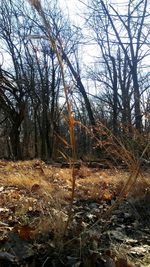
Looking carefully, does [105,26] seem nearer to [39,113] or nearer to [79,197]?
[39,113]

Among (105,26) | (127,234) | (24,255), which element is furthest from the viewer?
(105,26)

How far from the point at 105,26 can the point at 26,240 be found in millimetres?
16362

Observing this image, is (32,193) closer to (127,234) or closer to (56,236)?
(127,234)

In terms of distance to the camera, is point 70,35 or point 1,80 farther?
point 70,35

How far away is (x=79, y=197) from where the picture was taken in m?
4.67

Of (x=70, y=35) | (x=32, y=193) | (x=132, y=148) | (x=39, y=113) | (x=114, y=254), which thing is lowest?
(x=114, y=254)

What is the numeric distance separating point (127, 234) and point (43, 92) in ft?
63.6

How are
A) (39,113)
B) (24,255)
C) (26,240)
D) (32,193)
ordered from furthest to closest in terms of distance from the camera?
(39,113)
(32,193)
(26,240)
(24,255)

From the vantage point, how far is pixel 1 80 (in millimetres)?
18484

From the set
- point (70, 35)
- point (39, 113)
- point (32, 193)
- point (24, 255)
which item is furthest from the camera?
point (39, 113)

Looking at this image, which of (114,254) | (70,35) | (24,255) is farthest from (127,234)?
(70,35)

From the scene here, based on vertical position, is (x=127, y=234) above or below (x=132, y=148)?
below

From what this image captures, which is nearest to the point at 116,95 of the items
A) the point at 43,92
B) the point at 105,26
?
the point at 43,92

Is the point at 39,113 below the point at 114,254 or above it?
above
